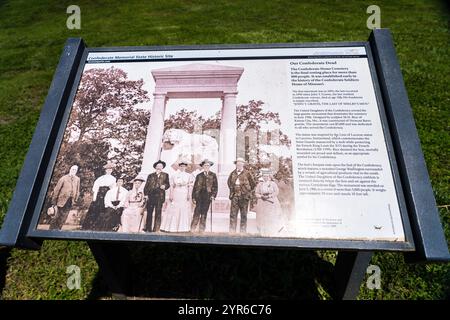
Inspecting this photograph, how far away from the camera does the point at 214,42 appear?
7.00 meters

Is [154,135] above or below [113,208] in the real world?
above

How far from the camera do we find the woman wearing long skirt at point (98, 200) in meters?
1.95

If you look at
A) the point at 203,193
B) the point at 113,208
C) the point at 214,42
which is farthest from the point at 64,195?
the point at 214,42

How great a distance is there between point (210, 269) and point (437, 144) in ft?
10.0

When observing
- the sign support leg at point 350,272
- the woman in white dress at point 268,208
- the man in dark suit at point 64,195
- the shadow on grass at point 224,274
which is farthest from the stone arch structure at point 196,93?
the shadow on grass at point 224,274

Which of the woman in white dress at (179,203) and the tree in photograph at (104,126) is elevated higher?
the tree in photograph at (104,126)

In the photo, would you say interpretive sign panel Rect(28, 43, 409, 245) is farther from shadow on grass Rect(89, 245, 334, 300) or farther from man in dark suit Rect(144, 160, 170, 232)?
shadow on grass Rect(89, 245, 334, 300)

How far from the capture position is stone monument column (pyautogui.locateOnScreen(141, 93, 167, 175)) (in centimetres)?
209

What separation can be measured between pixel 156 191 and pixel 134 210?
0.15m

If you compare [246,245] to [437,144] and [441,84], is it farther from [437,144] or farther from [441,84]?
[441,84]

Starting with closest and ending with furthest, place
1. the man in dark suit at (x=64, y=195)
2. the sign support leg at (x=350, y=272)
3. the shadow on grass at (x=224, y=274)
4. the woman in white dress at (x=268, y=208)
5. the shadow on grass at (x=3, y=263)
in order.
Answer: the woman in white dress at (x=268, y=208), the man in dark suit at (x=64, y=195), the sign support leg at (x=350, y=272), the shadow on grass at (x=224, y=274), the shadow on grass at (x=3, y=263)

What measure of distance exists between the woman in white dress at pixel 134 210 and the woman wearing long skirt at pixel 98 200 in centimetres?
12

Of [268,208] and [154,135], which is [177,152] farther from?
[268,208]

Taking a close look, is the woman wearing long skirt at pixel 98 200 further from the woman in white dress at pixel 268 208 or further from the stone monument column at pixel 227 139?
the woman in white dress at pixel 268 208
